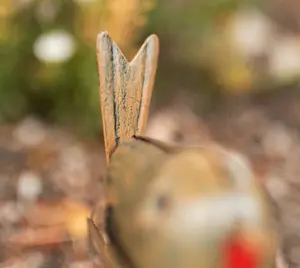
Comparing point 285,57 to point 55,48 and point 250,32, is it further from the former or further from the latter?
point 55,48

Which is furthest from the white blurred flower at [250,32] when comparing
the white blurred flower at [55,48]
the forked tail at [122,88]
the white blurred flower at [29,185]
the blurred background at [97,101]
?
the forked tail at [122,88]

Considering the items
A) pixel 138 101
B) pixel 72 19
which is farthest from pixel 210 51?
pixel 138 101

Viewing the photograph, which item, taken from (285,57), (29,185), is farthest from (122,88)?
(285,57)

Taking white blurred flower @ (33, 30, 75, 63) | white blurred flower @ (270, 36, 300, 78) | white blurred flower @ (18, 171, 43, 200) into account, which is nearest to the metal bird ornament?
white blurred flower @ (18, 171, 43, 200)

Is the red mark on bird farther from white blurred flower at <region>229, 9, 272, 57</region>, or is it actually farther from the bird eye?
white blurred flower at <region>229, 9, 272, 57</region>

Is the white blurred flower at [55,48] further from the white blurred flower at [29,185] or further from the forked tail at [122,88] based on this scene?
the forked tail at [122,88]
